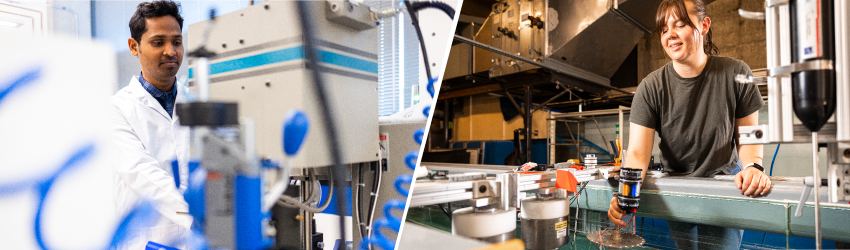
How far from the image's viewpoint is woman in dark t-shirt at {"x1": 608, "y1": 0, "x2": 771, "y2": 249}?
949mm

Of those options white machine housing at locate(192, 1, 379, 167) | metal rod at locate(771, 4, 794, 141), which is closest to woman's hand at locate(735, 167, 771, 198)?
metal rod at locate(771, 4, 794, 141)

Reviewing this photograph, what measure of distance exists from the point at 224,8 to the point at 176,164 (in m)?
0.41

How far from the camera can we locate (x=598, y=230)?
102 cm

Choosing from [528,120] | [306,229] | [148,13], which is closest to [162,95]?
[148,13]

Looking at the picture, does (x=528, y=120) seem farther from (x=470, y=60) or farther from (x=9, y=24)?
(x=9, y=24)

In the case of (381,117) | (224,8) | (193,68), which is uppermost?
(224,8)

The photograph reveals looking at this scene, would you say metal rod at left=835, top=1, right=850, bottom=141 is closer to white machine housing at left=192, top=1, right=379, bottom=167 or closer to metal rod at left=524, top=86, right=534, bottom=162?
white machine housing at left=192, top=1, right=379, bottom=167

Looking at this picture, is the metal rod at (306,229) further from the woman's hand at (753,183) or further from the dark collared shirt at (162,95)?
the woman's hand at (753,183)

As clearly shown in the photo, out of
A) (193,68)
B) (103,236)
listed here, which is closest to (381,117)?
(193,68)

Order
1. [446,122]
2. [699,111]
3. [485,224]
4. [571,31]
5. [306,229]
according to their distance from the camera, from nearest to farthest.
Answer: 1. [485,224]
2. [699,111]
3. [306,229]
4. [571,31]
5. [446,122]

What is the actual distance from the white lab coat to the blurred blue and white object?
0.06 meters

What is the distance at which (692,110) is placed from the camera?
979 millimetres

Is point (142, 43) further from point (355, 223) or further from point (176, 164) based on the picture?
point (355, 223)

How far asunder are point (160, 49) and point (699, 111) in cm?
135
